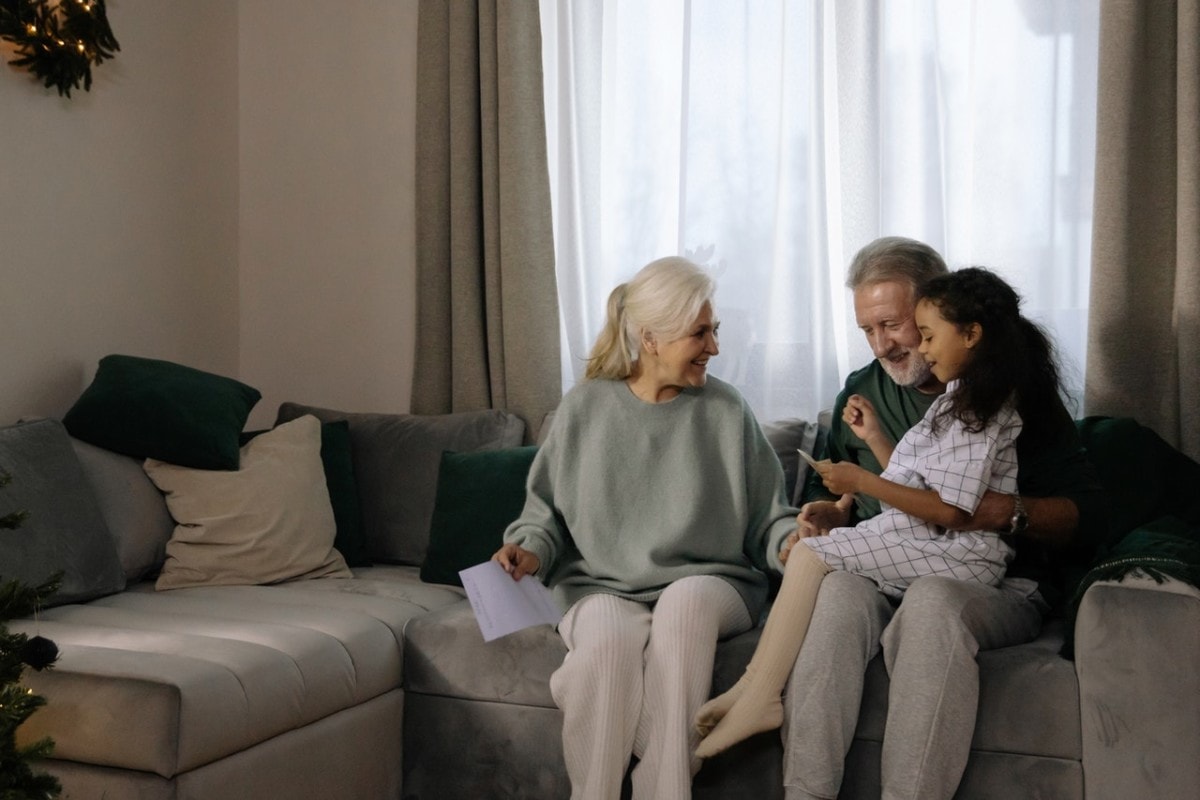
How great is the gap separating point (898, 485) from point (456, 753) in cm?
107

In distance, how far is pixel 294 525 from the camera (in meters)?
3.05

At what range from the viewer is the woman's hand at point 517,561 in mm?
2463

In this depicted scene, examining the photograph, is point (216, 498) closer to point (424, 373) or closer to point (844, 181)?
point (424, 373)

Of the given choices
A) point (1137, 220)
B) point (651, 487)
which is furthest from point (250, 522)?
point (1137, 220)

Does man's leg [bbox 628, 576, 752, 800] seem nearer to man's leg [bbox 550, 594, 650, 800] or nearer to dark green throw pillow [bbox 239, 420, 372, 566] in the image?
man's leg [bbox 550, 594, 650, 800]

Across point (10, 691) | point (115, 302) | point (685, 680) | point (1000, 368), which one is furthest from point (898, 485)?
point (115, 302)

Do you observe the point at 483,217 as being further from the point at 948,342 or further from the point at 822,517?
the point at 948,342

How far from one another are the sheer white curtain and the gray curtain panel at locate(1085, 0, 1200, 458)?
13 cm

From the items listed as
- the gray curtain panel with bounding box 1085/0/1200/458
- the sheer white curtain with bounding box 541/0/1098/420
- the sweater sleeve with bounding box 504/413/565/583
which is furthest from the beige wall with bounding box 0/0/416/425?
the gray curtain panel with bounding box 1085/0/1200/458

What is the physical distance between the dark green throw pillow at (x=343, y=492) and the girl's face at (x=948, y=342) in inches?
63.5

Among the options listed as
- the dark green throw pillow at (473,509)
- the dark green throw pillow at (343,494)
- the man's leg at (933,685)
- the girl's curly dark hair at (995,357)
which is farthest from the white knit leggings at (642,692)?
the dark green throw pillow at (343,494)

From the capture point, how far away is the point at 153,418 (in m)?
3.00

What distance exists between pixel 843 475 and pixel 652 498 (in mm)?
468

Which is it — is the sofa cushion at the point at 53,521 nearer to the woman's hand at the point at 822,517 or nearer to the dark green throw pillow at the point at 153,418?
the dark green throw pillow at the point at 153,418
